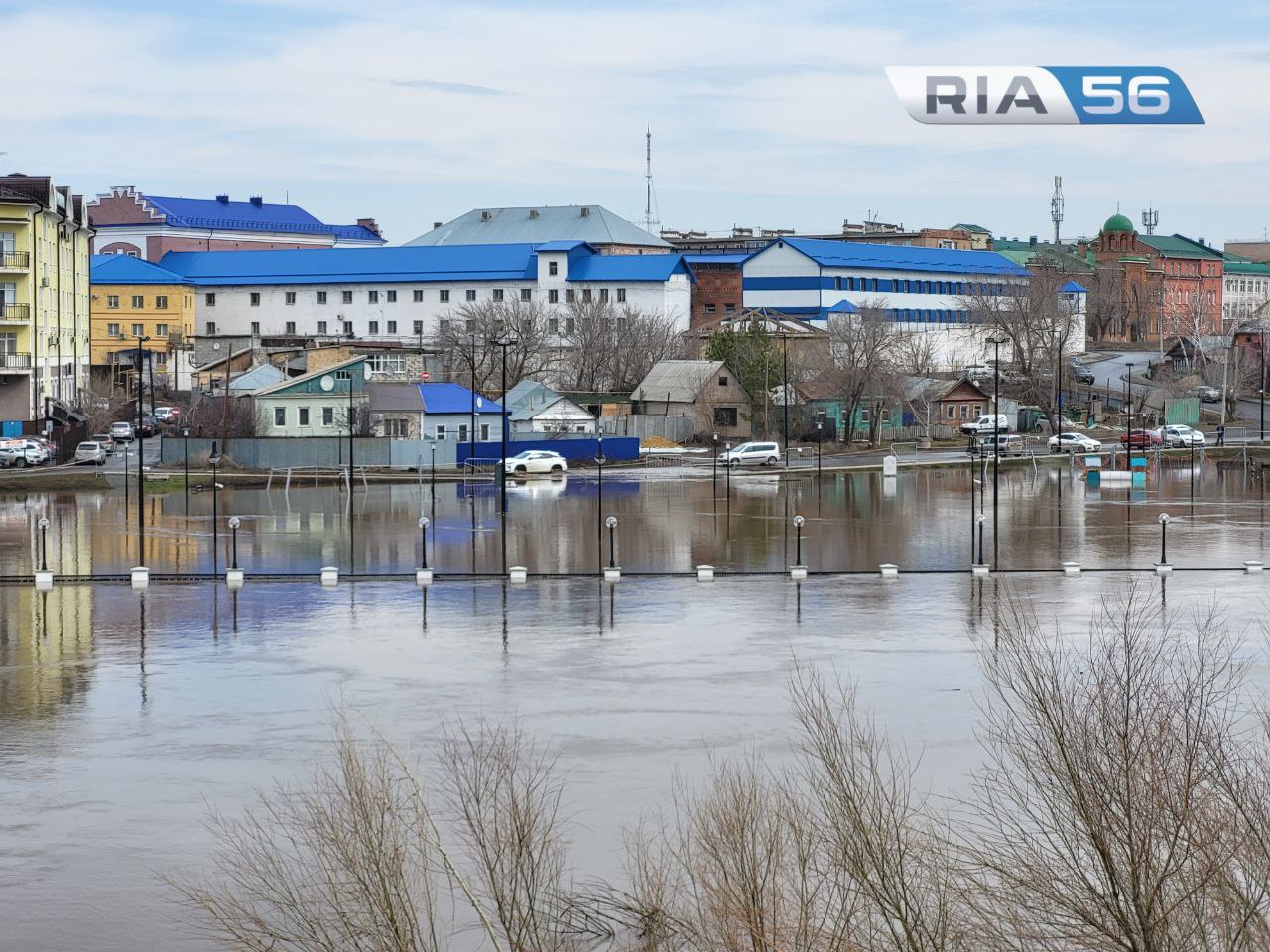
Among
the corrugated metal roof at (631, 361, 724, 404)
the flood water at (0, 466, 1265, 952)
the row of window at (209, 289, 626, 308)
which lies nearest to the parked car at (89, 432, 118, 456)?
the flood water at (0, 466, 1265, 952)

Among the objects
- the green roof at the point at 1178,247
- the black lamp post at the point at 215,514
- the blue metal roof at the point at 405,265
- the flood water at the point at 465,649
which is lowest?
the flood water at the point at 465,649

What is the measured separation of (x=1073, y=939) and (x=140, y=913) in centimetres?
764

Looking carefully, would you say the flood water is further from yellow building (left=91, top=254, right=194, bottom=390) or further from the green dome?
the green dome

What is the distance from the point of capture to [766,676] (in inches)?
861

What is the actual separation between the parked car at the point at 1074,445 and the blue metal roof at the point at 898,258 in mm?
36048

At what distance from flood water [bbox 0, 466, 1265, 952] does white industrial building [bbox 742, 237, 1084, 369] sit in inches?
2222

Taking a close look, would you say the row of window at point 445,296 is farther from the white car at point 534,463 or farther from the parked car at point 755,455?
the white car at point 534,463

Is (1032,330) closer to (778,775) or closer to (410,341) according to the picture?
(410,341)

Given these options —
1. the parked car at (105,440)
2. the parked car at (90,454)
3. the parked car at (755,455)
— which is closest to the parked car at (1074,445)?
the parked car at (755,455)

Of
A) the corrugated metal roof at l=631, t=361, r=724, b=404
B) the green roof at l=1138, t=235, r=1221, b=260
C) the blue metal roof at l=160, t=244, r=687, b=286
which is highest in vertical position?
the green roof at l=1138, t=235, r=1221, b=260

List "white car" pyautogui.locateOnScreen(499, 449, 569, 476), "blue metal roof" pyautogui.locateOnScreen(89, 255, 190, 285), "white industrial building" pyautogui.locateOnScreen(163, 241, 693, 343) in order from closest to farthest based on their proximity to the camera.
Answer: "white car" pyautogui.locateOnScreen(499, 449, 569, 476)
"blue metal roof" pyautogui.locateOnScreen(89, 255, 190, 285)
"white industrial building" pyautogui.locateOnScreen(163, 241, 693, 343)

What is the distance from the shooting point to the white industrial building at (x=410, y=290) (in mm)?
97125

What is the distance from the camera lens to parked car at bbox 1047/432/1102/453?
62.4 meters

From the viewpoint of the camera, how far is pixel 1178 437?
66.8 metres
